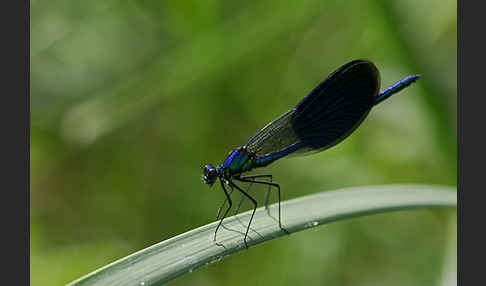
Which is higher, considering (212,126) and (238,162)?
(212,126)

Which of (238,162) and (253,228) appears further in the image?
(238,162)

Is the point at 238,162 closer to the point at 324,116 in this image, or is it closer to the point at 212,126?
the point at 324,116

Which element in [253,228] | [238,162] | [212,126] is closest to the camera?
[253,228]

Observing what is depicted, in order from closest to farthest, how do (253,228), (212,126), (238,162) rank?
(253,228) < (238,162) < (212,126)

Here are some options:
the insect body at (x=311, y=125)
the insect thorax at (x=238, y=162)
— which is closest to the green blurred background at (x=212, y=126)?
the insect body at (x=311, y=125)

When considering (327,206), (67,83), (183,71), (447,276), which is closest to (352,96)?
(327,206)

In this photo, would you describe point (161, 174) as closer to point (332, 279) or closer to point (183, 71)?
point (183, 71)

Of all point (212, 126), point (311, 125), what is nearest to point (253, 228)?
point (311, 125)

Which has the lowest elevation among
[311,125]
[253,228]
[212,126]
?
[253,228]
